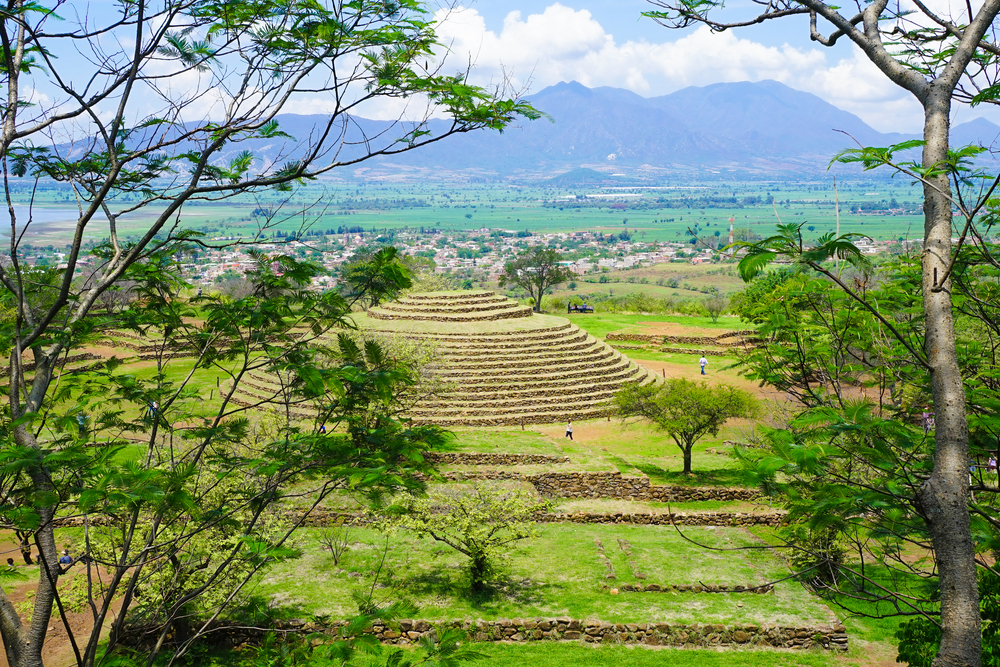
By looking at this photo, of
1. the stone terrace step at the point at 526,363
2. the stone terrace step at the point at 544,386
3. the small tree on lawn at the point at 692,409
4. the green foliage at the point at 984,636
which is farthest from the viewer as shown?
the stone terrace step at the point at 526,363

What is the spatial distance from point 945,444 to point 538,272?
4949cm

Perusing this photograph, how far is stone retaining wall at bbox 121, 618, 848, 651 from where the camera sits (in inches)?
442

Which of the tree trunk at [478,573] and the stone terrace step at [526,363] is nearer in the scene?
the tree trunk at [478,573]

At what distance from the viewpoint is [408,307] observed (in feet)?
102

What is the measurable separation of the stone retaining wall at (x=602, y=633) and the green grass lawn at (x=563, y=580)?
221mm

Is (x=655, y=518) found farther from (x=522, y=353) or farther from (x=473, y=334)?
(x=473, y=334)

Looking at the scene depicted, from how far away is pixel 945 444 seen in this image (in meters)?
4.38

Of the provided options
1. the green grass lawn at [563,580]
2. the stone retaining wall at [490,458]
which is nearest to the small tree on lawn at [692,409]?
the stone retaining wall at [490,458]

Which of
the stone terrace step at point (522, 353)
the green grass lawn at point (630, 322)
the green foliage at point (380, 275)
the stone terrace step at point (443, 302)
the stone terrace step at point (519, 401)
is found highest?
the green foliage at point (380, 275)

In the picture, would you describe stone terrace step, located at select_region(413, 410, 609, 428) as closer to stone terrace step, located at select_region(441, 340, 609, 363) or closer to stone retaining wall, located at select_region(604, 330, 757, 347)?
stone terrace step, located at select_region(441, 340, 609, 363)

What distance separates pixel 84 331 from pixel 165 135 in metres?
1.96

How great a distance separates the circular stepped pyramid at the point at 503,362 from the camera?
1017 inches

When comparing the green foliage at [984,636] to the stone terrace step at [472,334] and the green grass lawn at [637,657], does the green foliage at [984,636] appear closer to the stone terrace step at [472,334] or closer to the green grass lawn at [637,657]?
the green grass lawn at [637,657]

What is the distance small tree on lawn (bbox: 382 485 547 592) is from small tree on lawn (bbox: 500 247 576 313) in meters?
38.8
